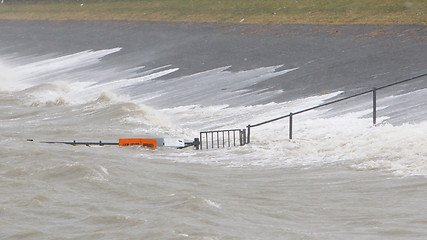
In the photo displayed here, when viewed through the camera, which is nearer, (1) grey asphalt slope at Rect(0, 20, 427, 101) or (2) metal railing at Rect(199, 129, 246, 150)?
(2) metal railing at Rect(199, 129, 246, 150)

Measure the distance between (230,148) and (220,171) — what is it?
2.50m

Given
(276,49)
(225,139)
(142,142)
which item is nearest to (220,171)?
(142,142)

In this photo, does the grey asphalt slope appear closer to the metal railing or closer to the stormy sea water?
the stormy sea water

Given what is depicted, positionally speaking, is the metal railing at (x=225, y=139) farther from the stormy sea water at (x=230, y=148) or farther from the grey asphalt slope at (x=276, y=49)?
the grey asphalt slope at (x=276, y=49)

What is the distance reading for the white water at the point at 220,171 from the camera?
1089 cm

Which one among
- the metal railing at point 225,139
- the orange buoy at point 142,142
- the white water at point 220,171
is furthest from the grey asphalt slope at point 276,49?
the orange buoy at point 142,142

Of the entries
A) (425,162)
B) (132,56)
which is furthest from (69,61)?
(425,162)

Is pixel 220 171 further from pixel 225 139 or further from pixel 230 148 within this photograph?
pixel 225 139

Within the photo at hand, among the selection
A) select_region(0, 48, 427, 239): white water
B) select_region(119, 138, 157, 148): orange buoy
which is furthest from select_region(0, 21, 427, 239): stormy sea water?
select_region(119, 138, 157, 148): orange buoy

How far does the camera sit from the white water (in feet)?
35.7

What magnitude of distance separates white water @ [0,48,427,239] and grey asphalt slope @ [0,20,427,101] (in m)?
2.47

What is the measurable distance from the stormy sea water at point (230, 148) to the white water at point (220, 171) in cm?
4

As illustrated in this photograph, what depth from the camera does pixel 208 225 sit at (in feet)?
35.6

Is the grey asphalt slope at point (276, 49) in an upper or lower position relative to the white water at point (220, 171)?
upper
